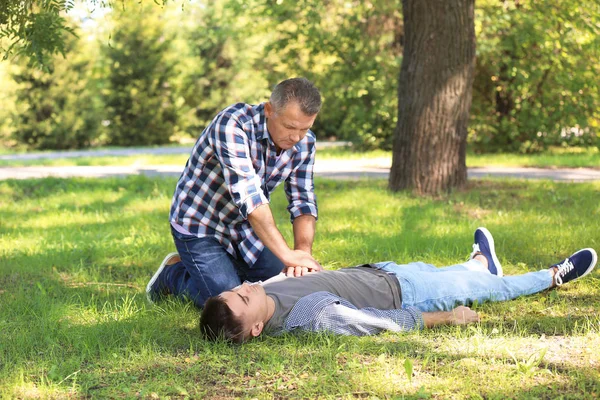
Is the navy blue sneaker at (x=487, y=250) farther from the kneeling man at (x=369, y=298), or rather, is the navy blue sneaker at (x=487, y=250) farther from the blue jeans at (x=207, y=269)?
the blue jeans at (x=207, y=269)

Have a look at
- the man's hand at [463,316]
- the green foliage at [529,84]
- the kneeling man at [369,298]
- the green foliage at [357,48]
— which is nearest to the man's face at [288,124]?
the kneeling man at [369,298]

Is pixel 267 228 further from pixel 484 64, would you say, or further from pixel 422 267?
pixel 484 64

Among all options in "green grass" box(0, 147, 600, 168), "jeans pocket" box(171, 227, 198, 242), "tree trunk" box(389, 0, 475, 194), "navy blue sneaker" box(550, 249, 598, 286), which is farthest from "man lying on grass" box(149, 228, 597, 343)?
"green grass" box(0, 147, 600, 168)

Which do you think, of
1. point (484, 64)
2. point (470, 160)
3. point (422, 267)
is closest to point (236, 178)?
point (422, 267)

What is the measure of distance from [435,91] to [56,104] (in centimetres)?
1839

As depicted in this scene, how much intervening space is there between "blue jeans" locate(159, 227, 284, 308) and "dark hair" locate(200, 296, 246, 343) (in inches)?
29.6

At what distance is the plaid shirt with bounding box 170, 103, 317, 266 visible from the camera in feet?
15.4

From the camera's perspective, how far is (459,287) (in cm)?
502

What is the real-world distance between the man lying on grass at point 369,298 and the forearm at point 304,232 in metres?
0.36

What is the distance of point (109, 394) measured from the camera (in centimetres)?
365

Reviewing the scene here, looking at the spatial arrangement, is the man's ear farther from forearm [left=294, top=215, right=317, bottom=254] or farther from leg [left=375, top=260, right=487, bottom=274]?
leg [left=375, top=260, right=487, bottom=274]

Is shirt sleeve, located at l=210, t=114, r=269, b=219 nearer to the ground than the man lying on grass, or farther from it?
farther from it

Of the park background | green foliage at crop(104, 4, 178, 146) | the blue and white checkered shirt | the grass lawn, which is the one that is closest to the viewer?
the grass lawn

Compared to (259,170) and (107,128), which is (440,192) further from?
(107,128)
